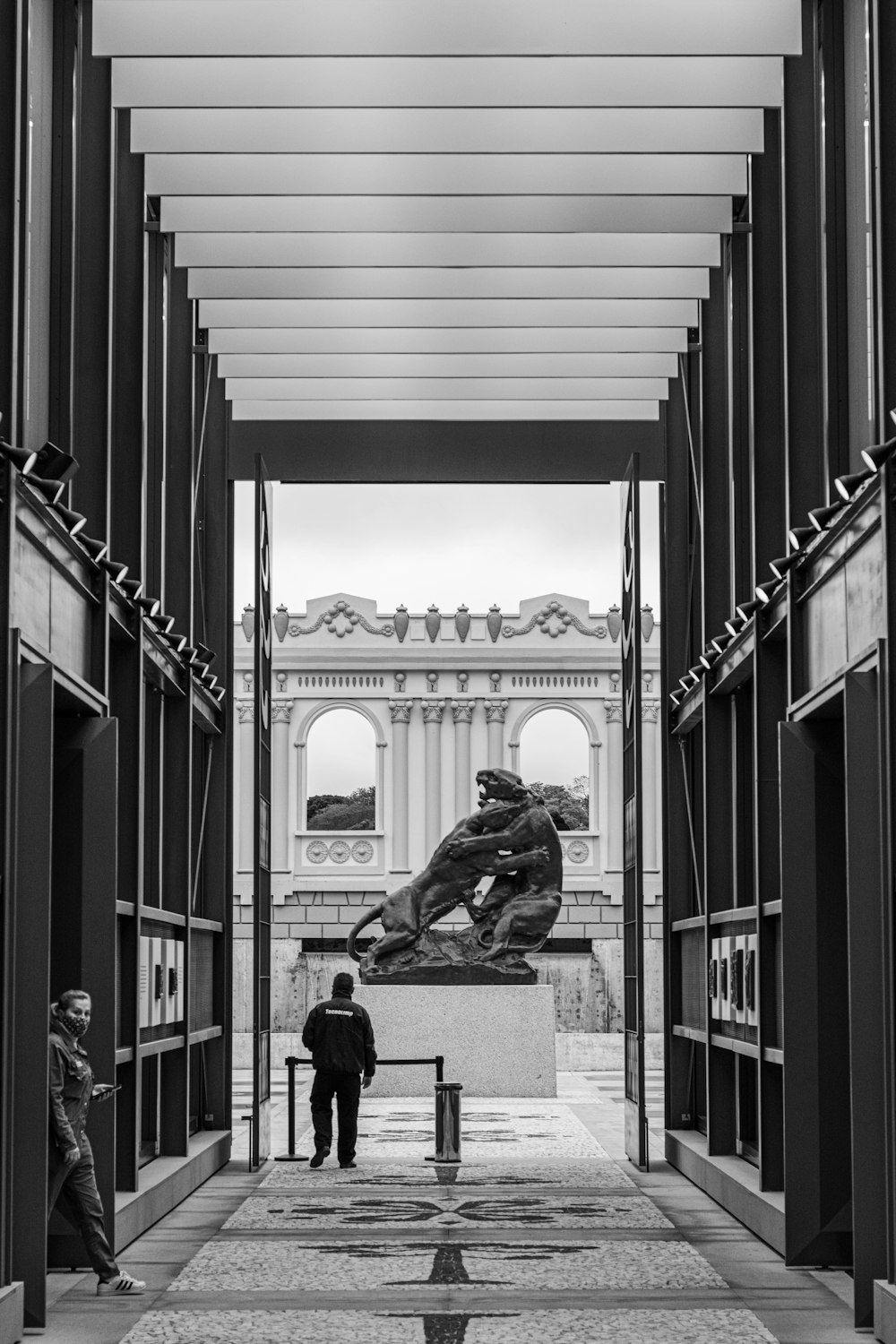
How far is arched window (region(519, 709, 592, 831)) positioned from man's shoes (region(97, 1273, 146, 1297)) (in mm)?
35348

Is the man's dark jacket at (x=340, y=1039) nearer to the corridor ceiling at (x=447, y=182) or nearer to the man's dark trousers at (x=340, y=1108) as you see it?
the man's dark trousers at (x=340, y=1108)

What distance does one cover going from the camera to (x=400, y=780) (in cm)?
4375

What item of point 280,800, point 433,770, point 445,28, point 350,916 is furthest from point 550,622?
point 445,28

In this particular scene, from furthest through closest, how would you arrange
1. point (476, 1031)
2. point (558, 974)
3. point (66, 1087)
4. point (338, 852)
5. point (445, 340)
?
1. point (338, 852)
2. point (558, 974)
3. point (476, 1031)
4. point (445, 340)
5. point (66, 1087)

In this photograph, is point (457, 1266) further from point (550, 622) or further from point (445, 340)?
point (550, 622)

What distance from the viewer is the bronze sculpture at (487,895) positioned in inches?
856

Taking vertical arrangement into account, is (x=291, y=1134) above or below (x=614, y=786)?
below

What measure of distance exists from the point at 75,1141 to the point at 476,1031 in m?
12.3

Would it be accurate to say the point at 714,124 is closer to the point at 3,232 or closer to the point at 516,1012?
the point at 3,232

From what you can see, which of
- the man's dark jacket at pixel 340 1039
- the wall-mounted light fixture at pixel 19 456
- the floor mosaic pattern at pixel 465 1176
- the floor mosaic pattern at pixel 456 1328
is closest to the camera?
the floor mosaic pattern at pixel 456 1328

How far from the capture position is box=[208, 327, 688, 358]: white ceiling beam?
1697 centimetres

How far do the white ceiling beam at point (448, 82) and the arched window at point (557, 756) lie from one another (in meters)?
32.1

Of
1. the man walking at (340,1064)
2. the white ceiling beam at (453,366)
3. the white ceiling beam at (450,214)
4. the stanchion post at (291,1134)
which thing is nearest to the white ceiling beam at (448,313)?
the white ceiling beam at (453,366)

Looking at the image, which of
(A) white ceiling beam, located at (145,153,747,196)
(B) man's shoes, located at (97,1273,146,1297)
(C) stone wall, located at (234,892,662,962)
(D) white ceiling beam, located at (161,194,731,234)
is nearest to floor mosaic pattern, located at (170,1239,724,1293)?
(B) man's shoes, located at (97,1273,146,1297)
